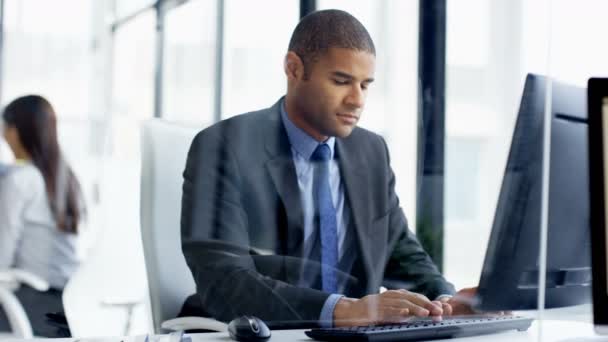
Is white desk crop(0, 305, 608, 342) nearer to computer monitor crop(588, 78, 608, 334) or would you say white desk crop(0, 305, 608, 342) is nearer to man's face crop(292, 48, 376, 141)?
computer monitor crop(588, 78, 608, 334)

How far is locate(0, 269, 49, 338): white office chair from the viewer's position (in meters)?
1.76

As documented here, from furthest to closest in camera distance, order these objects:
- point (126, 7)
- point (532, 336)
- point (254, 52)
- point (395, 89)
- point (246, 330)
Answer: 1. point (395, 89)
2. point (254, 52)
3. point (126, 7)
4. point (532, 336)
5. point (246, 330)

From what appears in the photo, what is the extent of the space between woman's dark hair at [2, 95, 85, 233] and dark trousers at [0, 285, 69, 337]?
17 centimetres

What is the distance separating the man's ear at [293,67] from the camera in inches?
83.2

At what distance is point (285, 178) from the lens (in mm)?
2086

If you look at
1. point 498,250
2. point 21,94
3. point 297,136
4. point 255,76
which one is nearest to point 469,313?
point 498,250

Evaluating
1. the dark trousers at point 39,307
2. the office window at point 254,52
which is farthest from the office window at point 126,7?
the dark trousers at point 39,307

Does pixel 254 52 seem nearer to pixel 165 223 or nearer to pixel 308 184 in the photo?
pixel 308 184

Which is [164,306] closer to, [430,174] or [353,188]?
[353,188]

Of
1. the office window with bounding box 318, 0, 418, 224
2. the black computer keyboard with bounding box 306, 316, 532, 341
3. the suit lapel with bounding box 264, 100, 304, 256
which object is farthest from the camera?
the office window with bounding box 318, 0, 418, 224

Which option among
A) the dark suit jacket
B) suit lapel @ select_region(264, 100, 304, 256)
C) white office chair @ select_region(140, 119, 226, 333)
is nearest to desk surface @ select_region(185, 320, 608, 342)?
white office chair @ select_region(140, 119, 226, 333)

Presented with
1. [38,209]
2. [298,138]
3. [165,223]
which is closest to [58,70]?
[38,209]

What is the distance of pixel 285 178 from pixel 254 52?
0.37 m

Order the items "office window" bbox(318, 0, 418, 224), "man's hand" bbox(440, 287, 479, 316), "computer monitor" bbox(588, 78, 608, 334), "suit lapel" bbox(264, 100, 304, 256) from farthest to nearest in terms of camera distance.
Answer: "office window" bbox(318, 0, 418, 224) < "suit lapel" bbox(264, 100, 304, 256) < "man's hand" bbox(440, 287, 479, 316) < "computer monitor" bbox(588, 78, 608, 334)
